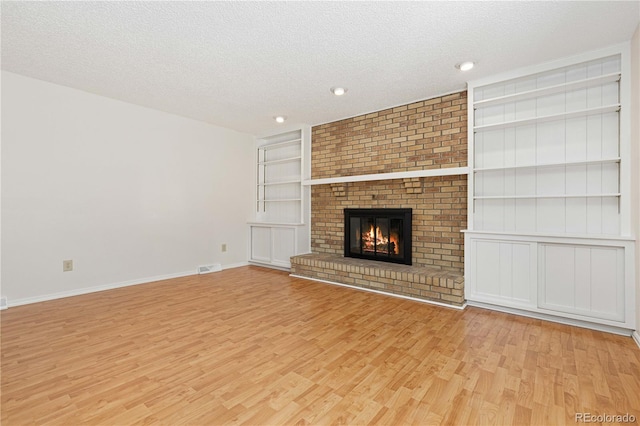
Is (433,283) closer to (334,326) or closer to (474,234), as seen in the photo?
(474,234)

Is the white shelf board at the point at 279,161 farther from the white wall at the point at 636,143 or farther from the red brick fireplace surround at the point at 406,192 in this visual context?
the white wall at the point at 636,143

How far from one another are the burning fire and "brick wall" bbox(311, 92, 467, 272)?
0.28 meters

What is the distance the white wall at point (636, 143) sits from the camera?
2279mm

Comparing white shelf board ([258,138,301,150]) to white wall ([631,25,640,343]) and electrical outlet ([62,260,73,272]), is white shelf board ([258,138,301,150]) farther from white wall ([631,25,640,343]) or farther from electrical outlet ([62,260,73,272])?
white wall ([631,25,640,343])

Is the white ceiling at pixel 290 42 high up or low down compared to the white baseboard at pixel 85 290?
up

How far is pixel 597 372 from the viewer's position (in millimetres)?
1868

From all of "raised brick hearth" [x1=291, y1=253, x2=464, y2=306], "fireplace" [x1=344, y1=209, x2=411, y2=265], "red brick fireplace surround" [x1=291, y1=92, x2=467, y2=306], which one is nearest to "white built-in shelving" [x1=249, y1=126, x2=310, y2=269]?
"red brick fireplace surround" [x1=291, y1=92, x2=467, y2=306]

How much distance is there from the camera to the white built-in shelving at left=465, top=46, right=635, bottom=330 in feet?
8.26

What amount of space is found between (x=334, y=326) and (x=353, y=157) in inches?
106

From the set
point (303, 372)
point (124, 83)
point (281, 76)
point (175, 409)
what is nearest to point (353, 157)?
point (281, 76)

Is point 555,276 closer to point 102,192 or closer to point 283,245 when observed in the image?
point 283,245

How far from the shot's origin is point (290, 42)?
8.21 ft

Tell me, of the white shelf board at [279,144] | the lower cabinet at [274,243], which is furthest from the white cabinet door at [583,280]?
the white shelf board at [279,144]

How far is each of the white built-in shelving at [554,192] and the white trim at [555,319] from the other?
0.03 metres
